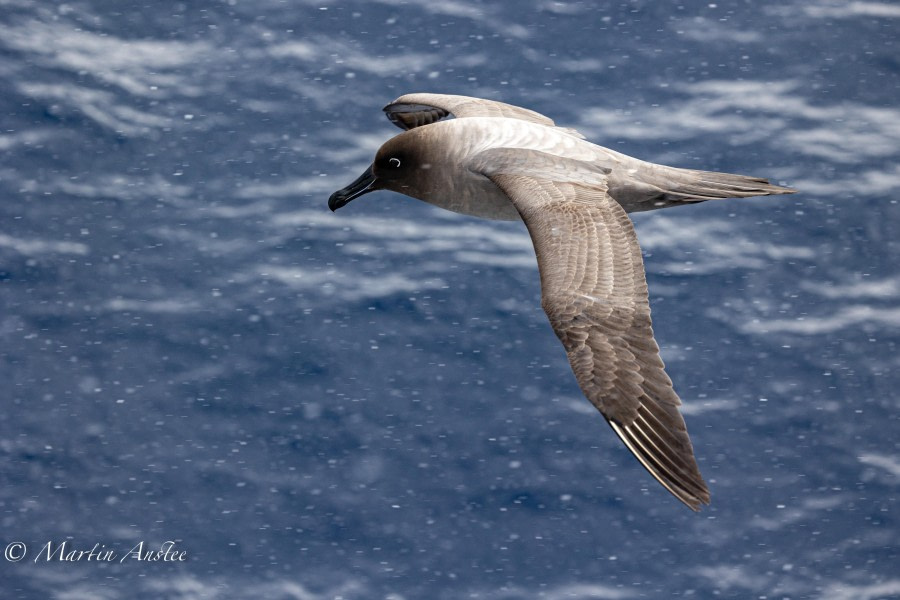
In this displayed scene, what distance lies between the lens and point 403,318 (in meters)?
16.6

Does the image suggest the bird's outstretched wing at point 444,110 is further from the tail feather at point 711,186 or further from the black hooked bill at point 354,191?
the tail feather at point 711,186

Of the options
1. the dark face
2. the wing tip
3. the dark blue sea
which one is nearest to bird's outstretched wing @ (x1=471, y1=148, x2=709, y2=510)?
the wing tip

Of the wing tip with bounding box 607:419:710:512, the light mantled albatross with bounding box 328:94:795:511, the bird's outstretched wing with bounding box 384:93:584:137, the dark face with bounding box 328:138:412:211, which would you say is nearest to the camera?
the wing tip with bounding box 607:419:710:512

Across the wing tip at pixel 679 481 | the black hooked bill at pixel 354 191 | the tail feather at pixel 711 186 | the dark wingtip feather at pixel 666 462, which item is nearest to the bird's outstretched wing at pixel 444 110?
the black hooked bill at pixel 354 191

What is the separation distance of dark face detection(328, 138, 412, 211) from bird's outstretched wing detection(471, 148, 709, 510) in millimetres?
908

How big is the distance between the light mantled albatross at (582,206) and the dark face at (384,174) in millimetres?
11

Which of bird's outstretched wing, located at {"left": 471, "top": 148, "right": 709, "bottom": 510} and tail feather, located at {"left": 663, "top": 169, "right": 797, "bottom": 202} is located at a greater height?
tail feather, located at {"left": 663, "top": 169, "right": 797, "bottom": 202}

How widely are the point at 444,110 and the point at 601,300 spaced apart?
3.89 meters

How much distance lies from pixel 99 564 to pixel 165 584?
80 centimetres

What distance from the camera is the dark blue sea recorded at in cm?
1517

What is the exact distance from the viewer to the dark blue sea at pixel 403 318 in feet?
49.8

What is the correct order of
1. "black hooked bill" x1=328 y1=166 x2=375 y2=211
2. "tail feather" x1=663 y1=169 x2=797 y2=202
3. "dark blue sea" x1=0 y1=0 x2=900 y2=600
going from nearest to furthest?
1. "tail feather" x1=663 y1=169 x2=797 y2=202
2. "black hooked bill" x1=328 y1=166 x2=375 y2=211
3. "dark blue sea" x1=0 y1=0 x2=900 y2=600

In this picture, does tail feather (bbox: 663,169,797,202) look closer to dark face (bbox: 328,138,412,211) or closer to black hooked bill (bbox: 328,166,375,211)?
dark face (bbox: 328,138,412,211)

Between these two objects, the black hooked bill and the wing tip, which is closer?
the wing tip
